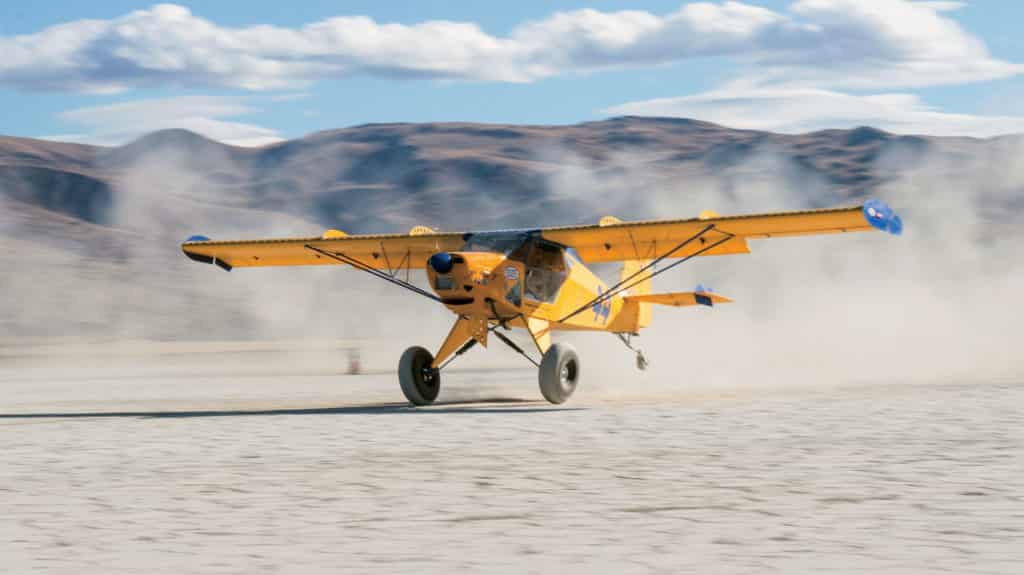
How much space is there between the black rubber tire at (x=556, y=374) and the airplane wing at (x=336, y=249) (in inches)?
113

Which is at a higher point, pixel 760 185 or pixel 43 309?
pixel 760 185

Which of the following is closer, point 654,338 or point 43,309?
point 654,338

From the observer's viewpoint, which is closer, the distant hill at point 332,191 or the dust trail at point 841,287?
the dust trail at point 841,287

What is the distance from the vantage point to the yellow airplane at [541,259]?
17750 mm

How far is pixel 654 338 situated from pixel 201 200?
103095mm

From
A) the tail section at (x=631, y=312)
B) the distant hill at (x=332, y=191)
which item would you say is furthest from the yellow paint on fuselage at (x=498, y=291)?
the distant hill at (x=332, y=191)

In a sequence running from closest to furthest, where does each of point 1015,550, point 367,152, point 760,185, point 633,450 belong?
point 1015,550
point 633,450
point 760,185
point 367,152

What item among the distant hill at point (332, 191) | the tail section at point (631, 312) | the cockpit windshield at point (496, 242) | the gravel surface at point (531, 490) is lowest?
the gravel surface at point (531, 490)

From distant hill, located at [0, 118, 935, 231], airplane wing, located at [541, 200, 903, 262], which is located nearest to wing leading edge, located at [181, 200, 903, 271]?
airplane wing, located at [541, 200, 903, 262]

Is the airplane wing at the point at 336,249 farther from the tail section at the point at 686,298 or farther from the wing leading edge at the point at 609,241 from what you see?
the tail section at the point at 686,298

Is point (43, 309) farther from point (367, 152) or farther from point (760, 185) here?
point (367, 152)

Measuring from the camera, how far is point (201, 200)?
136 metres

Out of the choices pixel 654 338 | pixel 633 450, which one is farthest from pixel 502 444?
pixel 654 338

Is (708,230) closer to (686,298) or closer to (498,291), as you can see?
(498,291)
